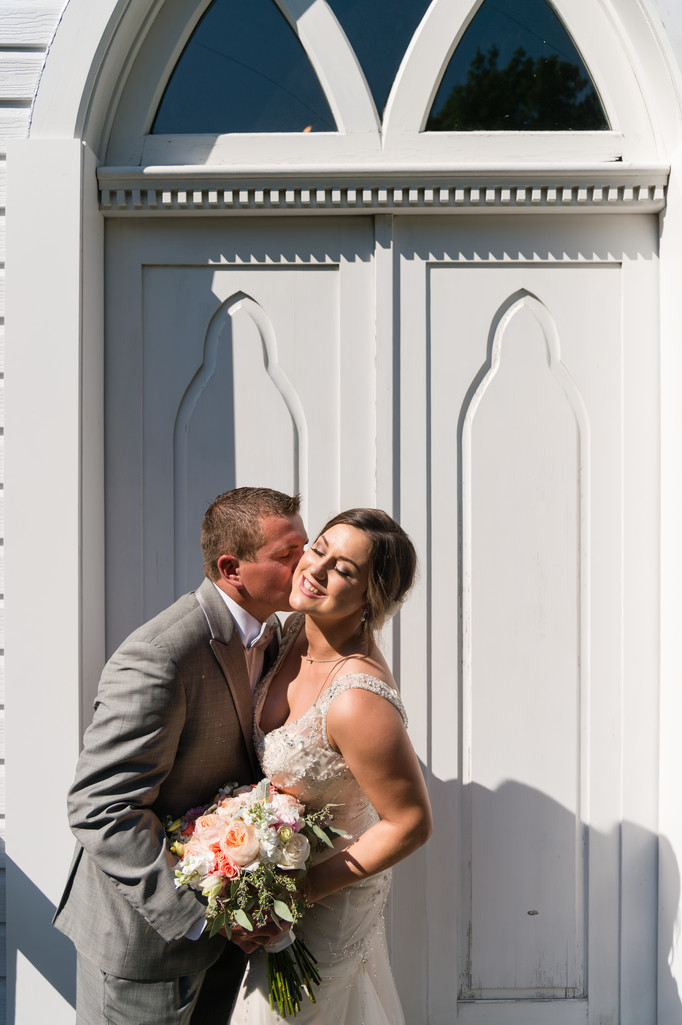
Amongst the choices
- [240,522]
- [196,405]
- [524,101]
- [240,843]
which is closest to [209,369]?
[196,405]

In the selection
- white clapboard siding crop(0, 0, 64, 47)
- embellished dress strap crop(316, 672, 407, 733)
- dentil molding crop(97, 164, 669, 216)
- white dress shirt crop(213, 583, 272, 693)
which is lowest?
embellished dress strap crop(316, 672, 407, 733)

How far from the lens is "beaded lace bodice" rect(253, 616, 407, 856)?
6.87ft

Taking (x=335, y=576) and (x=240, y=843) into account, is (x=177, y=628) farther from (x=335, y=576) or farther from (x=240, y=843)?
(x=240, y=843)

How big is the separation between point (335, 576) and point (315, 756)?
0.51 m

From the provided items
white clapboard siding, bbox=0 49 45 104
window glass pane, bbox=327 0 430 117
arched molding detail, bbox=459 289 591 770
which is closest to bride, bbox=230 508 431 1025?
arched molding detail, bbox=459 289 591 770

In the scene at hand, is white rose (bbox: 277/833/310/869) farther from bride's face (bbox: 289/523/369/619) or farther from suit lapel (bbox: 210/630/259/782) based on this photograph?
bride's face (bbox: 289/523/369/619)

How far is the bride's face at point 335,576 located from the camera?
2.11 metres

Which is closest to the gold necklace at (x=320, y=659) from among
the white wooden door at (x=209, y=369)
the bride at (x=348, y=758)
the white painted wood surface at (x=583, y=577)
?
the bride at (x=348, y=758)

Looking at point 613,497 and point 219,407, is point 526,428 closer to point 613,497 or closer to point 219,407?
point 613,497

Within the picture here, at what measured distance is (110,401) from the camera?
272cm

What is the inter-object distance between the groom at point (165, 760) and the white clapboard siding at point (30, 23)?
5.74ft

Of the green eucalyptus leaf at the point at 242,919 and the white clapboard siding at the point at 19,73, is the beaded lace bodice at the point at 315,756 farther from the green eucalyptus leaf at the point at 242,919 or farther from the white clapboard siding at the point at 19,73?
the white clapboard siding at the point at 19,73

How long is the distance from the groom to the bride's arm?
314 mm

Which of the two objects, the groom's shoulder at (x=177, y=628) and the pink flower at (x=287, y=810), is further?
the groom's shoulder at (x=177, y=628)
